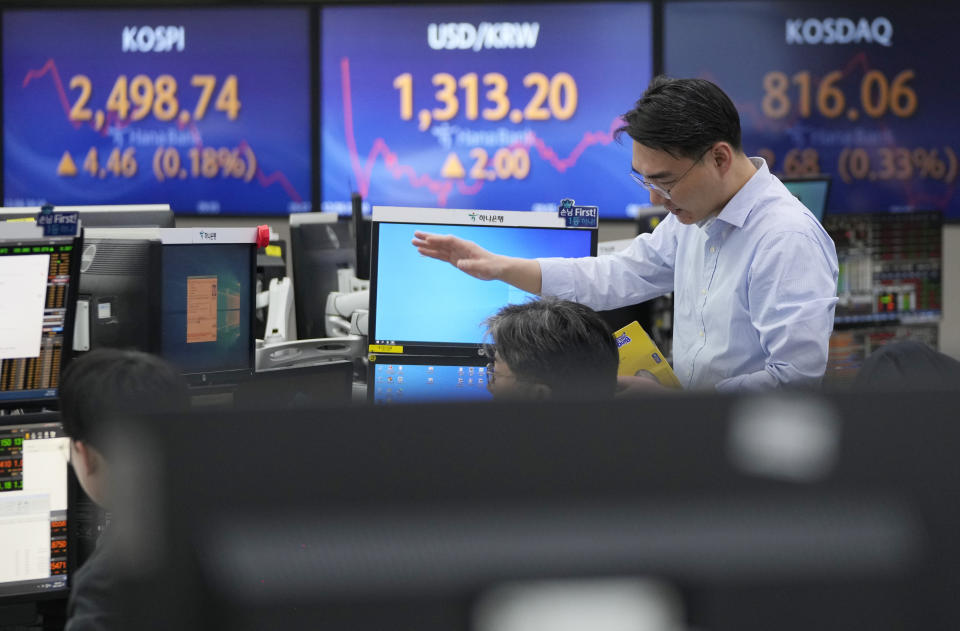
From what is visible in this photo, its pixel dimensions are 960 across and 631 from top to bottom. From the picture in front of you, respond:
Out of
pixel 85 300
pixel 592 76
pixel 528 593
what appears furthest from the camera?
pixel 592 76

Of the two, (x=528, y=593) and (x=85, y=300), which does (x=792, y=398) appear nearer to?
(x=528, y=593)

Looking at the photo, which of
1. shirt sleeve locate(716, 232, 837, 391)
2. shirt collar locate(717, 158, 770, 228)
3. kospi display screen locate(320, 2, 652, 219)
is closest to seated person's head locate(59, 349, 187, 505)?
shirt sleeve locate(716, 232, 837, 391)

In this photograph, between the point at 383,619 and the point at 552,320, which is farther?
the point at 552,320

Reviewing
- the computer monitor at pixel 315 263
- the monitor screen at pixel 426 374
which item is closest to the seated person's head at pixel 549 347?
the monitor screen at pixel 426 374

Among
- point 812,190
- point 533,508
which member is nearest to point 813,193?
point 812,190

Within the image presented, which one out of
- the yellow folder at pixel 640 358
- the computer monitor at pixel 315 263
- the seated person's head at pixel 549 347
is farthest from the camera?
the computer monitor at pixel 315 263

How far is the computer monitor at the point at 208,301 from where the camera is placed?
2346mm

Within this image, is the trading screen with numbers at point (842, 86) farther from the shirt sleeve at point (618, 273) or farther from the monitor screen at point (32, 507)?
the monitor screen at point (32, 507)

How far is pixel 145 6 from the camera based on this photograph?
532 centimetres

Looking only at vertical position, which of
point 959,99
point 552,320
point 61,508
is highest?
point 959,99

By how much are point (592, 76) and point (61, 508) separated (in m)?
4.06

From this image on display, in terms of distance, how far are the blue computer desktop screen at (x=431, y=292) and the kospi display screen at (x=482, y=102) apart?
3.07 m

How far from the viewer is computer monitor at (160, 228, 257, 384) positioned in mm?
2346

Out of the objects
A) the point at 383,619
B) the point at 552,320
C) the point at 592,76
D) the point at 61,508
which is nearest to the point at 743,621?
the point at 383,619
